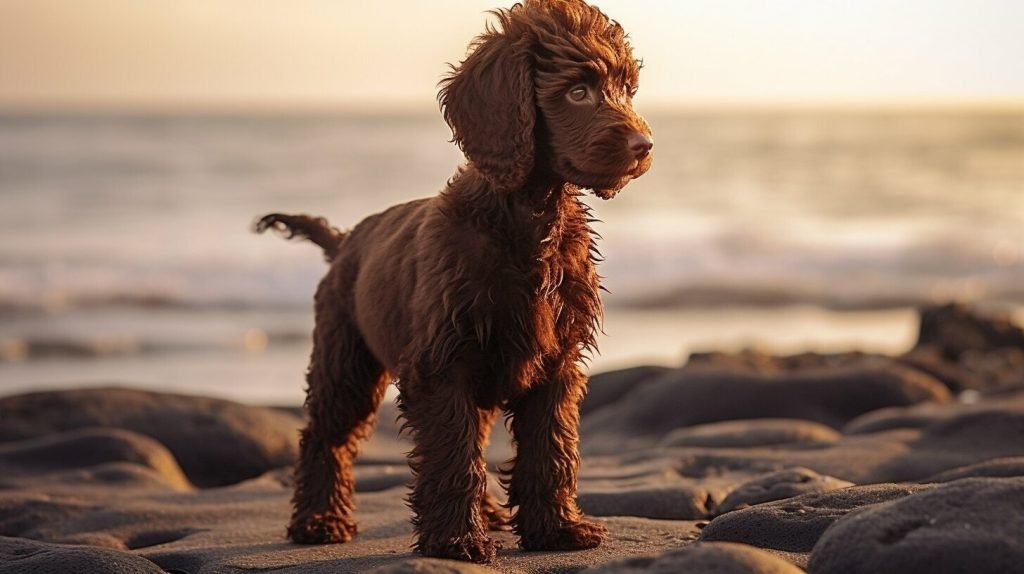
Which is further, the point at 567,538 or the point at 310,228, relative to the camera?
the point at 310,228

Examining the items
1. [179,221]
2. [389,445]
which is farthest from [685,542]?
[179,221]

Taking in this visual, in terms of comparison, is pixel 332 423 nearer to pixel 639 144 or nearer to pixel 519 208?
pixel 519 208

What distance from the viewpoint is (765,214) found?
33.7 m

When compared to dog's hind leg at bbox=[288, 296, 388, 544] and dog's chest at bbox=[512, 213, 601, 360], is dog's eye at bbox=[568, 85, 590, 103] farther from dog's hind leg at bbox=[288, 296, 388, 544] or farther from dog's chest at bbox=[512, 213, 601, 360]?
dog's hind leg at bbox=[288, 296, 388, 544]

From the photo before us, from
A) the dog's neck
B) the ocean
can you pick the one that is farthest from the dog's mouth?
the ocean

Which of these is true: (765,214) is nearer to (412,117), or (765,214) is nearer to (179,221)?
(179,221)

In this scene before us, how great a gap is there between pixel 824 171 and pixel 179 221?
24.4m

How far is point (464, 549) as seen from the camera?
5445mm

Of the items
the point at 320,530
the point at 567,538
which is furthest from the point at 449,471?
the point at 320,530

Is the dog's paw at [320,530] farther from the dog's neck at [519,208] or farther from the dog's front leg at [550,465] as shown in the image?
the dog's neck at [519,208]

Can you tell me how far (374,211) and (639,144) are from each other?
3085cm

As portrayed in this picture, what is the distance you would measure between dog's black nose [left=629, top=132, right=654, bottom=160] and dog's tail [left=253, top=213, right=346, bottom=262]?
98.9 inches

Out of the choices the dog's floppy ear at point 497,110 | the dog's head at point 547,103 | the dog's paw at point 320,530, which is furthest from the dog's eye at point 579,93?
the dog's paw at point 320,530

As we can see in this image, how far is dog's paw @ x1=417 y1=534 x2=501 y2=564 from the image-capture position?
17.9 ft
